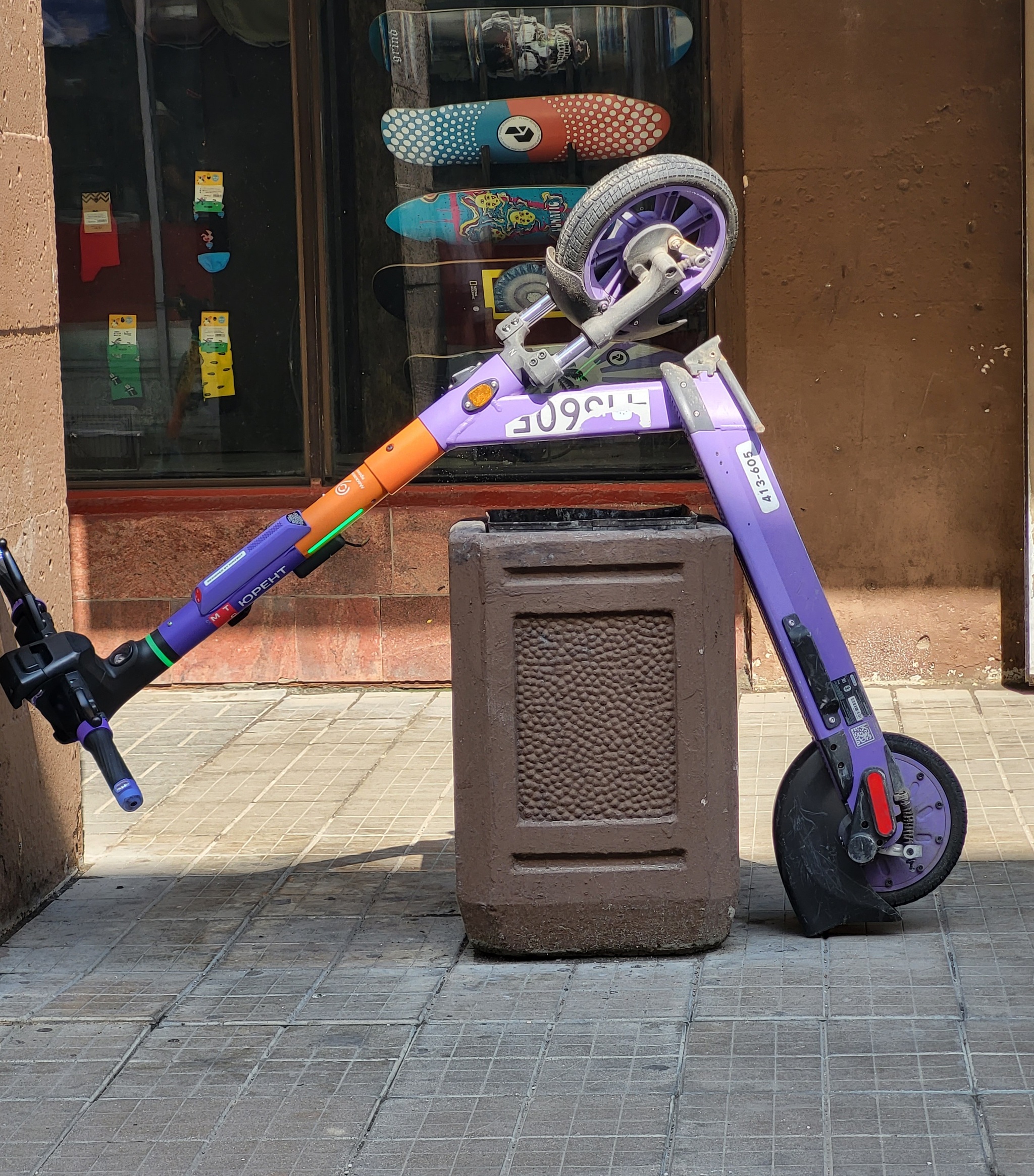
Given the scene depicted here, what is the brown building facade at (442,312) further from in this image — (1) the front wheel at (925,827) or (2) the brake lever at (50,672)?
(2) the brake lever at (50,672)

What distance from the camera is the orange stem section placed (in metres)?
4.66

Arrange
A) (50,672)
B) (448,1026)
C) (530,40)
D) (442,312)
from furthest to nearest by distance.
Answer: (442,312) < (530,40) < (50,672) < (448,1026)

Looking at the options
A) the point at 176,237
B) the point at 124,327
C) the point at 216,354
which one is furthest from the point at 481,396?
the point at 124,327

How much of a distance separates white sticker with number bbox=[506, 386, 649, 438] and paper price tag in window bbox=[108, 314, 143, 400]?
423 cm

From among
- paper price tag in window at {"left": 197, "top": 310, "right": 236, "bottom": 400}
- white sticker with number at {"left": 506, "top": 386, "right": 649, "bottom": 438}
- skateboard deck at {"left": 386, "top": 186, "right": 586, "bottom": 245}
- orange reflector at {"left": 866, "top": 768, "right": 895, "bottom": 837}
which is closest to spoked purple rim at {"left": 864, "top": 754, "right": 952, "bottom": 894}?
orange reflector at {"left": 866, "top": 768, "right": 895, "bottom": 837}

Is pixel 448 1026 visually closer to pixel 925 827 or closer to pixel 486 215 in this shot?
pixel 925 827

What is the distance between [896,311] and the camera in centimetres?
768

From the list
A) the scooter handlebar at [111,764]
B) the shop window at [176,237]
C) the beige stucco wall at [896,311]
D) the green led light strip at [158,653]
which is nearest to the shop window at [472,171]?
the shop window at [176,237]

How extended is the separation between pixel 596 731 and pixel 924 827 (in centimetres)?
95

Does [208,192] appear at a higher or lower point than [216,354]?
higher

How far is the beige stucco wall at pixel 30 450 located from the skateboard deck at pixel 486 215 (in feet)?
9.07

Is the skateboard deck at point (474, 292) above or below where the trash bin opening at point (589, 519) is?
above

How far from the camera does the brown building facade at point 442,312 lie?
7590mm

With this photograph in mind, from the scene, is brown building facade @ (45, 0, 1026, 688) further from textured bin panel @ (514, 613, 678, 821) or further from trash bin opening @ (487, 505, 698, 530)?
textured bin panel @ (514, 613, 678, 821)
